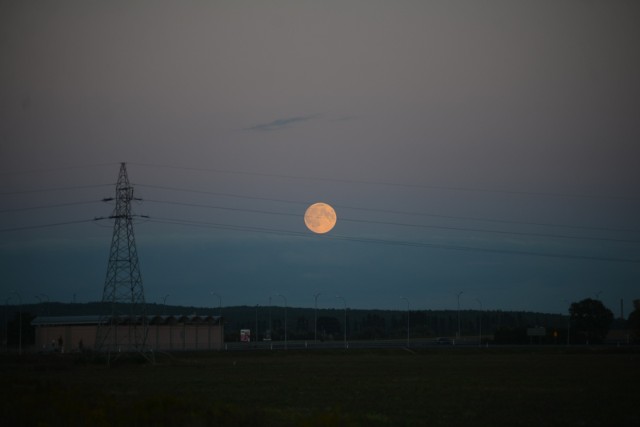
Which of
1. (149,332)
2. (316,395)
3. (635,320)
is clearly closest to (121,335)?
(149,332)

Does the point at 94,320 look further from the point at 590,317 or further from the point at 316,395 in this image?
the point at 590,317

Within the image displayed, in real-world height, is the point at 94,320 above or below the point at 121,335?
above

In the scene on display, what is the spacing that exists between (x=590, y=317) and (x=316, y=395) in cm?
14094

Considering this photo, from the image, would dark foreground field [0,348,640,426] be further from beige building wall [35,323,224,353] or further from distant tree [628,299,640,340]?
distant tree [628,299,640,340]

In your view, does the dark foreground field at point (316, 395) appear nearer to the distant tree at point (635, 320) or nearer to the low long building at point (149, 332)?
the low long building at point (149, 332)

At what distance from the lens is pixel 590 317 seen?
17362cm

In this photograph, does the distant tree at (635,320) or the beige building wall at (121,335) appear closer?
the beige building wall at (121,335)

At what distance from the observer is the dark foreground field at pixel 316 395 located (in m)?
30.2

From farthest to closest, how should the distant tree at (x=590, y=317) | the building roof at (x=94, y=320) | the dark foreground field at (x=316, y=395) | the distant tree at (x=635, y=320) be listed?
the distant tree at (x=590, y=317)
the distant tree at (x=635, y=320)
the building roof at (x=94, y=320)
the dark foreground field at (x=316, y=395)

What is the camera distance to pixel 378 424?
31.7 m

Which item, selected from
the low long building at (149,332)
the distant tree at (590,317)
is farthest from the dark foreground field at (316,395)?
the distant tree at (590,317)

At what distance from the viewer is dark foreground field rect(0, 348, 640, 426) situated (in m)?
30.2

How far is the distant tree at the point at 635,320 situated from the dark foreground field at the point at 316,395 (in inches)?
3207

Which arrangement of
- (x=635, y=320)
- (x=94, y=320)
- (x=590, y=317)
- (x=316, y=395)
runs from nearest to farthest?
(x=316, y=395)
(x=94, y=320)
(x=635, y=320)
(x=590, y=317)
